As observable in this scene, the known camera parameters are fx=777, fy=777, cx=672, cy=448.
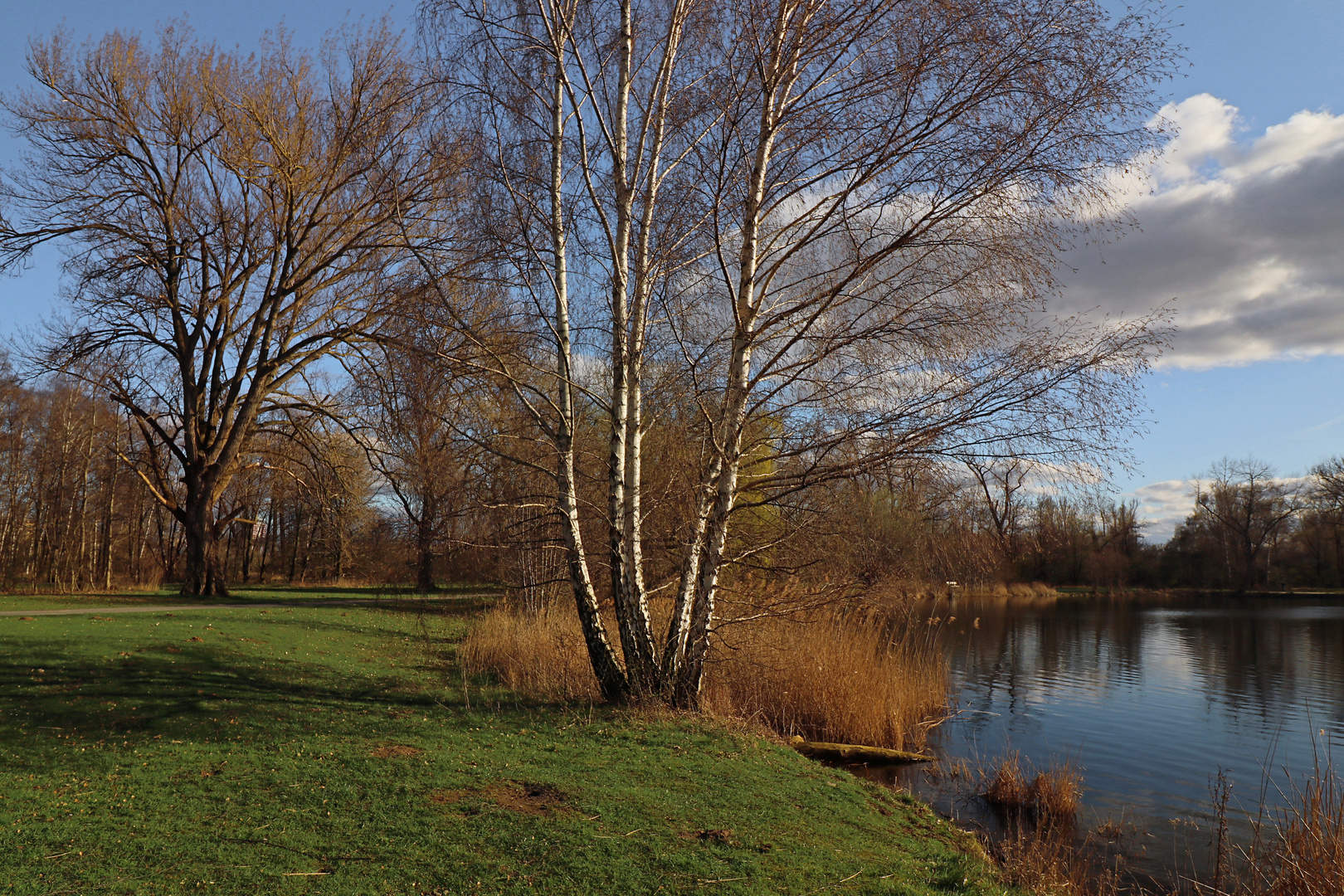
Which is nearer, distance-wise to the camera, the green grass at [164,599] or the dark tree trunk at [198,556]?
the green grass at [164,599]

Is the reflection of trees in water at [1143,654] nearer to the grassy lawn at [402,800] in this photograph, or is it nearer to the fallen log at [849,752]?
the fallen log at [849,752]

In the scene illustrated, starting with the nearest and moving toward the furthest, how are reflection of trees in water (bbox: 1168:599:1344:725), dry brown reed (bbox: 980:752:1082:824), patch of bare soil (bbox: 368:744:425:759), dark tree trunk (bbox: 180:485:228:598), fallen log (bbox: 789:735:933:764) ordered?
patch of bare soil (bbox: 368:744:425:759) < dry brown reed (bbox: 980:752:1082:824) < fallen log (bbox: 789:735:933:764) < reflection of trees in water (bbox: 1168:599:1344:725) < dark tree trunk (bbox: 180:485:228:598)

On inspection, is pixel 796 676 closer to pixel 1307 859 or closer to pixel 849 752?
pixel 849 752

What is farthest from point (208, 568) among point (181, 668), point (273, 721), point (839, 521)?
point (839, 521)

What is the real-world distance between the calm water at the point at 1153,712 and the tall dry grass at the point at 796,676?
961 mm

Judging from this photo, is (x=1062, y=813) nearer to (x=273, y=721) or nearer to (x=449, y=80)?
(x=273, y=721)

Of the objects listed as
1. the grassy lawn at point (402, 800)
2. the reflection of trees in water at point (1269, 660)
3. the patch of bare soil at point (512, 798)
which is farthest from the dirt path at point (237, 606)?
the reflection of trees in water at point (1269, 660)

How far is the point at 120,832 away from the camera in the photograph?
4434 mm

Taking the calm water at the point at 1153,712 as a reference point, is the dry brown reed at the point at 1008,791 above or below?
above

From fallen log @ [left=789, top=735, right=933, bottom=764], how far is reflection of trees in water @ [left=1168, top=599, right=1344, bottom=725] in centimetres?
869

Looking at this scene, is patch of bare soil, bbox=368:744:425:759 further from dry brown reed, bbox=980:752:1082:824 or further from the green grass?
the green grass

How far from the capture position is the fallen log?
921cm

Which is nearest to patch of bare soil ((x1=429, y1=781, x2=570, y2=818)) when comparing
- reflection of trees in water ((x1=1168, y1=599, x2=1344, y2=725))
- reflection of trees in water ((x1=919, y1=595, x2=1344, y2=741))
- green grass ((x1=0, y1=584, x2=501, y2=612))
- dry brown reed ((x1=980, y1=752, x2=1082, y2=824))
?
dry brown reed ((x1=980, y1=752, x2=1082, y2=824))

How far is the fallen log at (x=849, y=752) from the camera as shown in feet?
30.2
